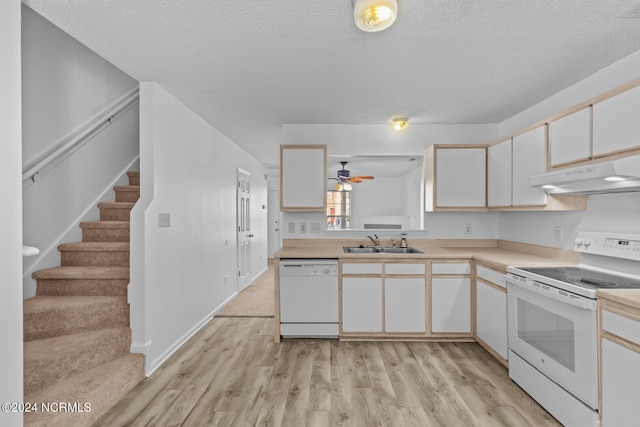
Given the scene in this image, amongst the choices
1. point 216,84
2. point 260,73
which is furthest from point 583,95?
point 216,84

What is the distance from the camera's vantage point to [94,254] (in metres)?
3.01

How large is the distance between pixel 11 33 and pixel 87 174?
2.08 metres

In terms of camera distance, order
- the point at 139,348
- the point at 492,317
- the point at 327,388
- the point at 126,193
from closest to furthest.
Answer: the point at 327,388 → the point at 139,348 → the point at 492,317 → the point at 126,193

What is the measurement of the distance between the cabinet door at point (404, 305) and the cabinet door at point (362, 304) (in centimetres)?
9

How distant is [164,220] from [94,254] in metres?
0.81

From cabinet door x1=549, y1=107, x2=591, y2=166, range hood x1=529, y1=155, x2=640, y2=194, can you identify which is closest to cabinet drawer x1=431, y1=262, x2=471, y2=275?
range hood x1=529, y1=155, x2=640, y2=194

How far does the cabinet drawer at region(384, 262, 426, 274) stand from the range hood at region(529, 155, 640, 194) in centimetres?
126

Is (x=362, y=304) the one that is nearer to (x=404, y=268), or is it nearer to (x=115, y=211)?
(x=404, y=268)

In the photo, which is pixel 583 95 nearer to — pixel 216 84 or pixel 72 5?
pixel 216 84

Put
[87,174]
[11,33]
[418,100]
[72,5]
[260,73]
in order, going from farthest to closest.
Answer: [87,174], [418,100], [260,73], [72,5], [11,33]

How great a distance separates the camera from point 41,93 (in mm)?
2820

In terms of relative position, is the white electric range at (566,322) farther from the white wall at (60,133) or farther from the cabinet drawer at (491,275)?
the white wall at (60,133)

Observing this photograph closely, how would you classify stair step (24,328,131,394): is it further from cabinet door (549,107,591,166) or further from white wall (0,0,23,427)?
cabinet door (549,107,591,166)

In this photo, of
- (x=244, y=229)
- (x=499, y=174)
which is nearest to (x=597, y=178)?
(x=499, y=174)
